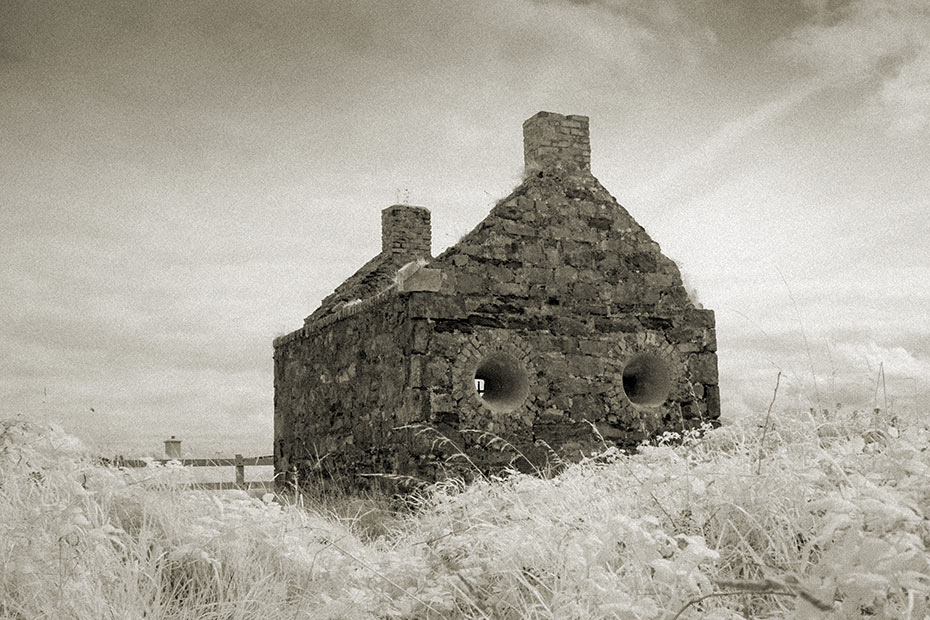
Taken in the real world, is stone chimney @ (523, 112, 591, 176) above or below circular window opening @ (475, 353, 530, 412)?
above

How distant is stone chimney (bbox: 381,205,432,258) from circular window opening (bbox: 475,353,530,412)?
11.8 feet

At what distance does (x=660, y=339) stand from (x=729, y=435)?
4191 mm

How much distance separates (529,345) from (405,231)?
177 inches

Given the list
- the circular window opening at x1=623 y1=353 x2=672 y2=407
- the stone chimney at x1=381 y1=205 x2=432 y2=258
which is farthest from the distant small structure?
the circular window opening at x1=623 y1=353 x2=672 y2=407

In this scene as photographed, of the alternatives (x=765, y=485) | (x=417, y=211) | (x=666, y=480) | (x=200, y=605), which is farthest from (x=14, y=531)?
(x=417, y=211)

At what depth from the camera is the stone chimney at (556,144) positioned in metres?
11.0

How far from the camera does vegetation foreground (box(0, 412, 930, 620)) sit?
3.53 meters

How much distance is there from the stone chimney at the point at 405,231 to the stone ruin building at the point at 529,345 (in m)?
2.27

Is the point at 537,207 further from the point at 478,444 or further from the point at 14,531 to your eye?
the point at 14,531

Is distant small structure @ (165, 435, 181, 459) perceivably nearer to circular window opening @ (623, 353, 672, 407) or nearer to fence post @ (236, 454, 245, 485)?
fence post @ (236, 454, 245, 485)

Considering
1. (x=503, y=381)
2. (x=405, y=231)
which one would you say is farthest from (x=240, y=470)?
(x=503, y=381)

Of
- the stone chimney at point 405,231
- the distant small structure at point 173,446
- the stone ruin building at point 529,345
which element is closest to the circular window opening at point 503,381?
the stone ruin building at point 529,345

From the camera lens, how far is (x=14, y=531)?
4891mm

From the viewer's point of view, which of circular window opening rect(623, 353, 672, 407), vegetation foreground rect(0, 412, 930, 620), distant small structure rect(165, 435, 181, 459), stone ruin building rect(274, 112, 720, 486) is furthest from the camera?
distant small structure rect(165, 435, 181, 459)
